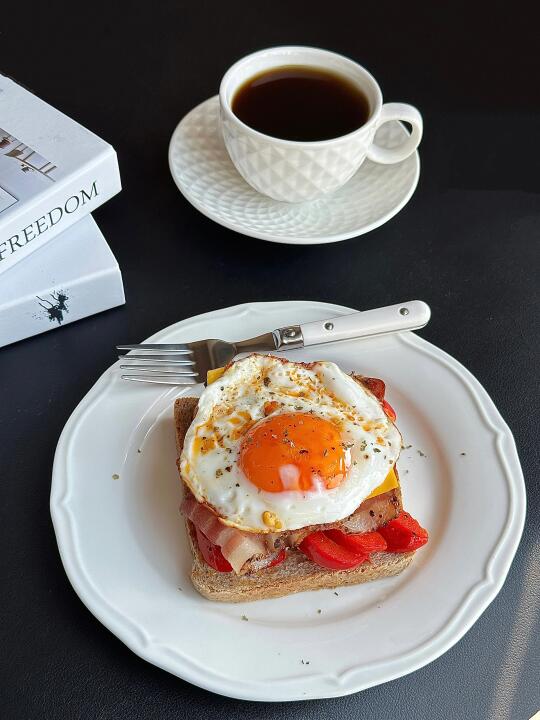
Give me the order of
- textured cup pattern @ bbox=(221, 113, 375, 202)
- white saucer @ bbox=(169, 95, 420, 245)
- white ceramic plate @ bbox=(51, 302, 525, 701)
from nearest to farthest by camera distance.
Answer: white ceramic plate @ bbox=(51, 302, 525, 701) < textured cup pattern @ bbox=(221, 113, 375, 202) < white saucer @ bbox=(169, 95, 420, 245)

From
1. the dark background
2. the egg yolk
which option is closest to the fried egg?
the egg yolk

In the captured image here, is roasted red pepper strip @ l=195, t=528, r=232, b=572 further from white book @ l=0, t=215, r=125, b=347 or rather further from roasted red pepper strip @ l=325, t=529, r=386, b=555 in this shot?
white book @ l=0, t=215, r=125, b=347

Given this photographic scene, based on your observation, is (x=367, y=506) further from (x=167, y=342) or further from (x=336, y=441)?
(x=167, y=342)

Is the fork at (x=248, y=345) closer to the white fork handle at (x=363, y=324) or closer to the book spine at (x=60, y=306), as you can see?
the white fork handle at (x=363, y=324)

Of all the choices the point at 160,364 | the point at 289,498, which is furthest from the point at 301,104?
the point at 289,498

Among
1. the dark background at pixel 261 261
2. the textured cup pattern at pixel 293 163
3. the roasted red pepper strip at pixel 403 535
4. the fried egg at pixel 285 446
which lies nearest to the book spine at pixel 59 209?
the dark background at pixel 261 261

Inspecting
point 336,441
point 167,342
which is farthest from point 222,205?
point 336,441

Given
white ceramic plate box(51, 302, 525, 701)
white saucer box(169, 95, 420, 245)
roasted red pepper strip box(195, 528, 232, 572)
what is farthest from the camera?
white saucer box(169, 95, 420, 245)
